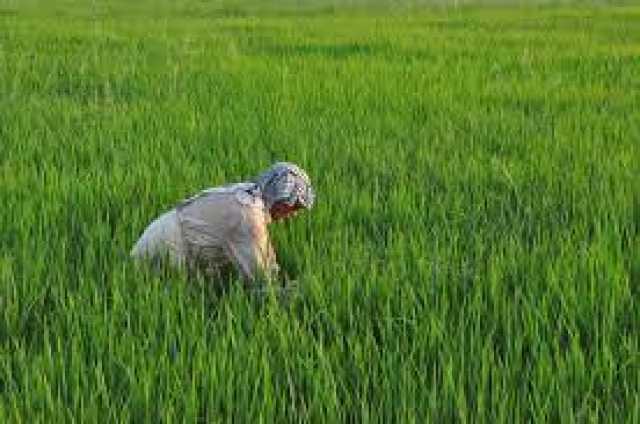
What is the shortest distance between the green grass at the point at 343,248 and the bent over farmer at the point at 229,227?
0.32ft

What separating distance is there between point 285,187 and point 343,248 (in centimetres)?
30

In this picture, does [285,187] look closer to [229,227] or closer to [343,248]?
[229,227]

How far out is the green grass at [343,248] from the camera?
5.76ft

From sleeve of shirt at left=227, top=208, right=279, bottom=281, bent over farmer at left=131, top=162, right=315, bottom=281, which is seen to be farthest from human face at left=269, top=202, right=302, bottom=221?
sleeve of shirt at left=227, top=208, right=279, bottom=281

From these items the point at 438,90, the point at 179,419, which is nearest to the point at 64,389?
the point at 179,419

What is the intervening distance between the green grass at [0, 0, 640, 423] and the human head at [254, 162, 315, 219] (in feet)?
0.56

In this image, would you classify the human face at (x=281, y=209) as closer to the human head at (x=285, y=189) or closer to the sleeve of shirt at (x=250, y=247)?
the human head at (x=285, y=189)

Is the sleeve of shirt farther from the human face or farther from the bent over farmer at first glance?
the human face

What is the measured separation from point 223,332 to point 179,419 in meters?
0.39

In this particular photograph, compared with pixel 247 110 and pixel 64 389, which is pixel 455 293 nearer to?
pixel 64 389

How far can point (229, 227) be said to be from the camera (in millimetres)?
2410

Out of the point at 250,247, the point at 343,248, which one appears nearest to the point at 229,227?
the point at 250,247

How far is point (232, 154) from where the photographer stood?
3.92 m

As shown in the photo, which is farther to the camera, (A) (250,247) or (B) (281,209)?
(B) (281,209)
